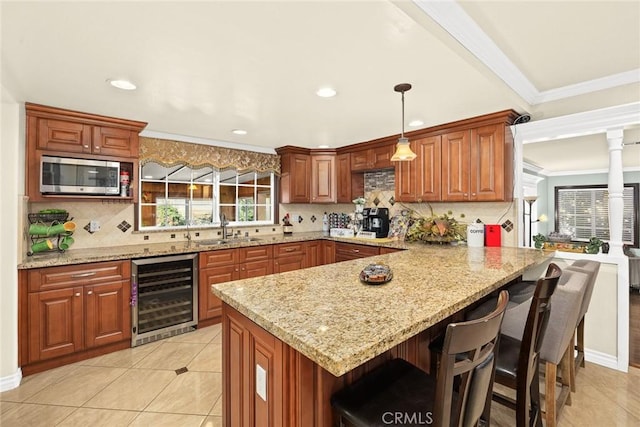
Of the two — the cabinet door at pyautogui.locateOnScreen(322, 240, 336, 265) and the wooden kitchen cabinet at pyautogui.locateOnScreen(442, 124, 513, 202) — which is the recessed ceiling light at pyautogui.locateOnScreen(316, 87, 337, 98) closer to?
the wooden kitchen cabinet at pyautogui.locateOnScreen(442, 124, 513, 202)

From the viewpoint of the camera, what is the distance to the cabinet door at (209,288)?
10.8ft

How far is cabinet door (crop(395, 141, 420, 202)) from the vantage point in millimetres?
3598

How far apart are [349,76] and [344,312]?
5.35 feet

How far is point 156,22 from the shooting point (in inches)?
57.8

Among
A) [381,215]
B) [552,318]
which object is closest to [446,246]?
[381,215]

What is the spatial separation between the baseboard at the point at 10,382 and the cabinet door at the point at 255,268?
1.97 metres

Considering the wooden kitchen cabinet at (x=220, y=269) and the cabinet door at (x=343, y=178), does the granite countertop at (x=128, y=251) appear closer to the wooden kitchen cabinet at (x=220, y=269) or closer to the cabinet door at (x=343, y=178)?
the wooden kitchen cabinet at (x=220, y=269)

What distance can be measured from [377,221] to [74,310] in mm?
3416

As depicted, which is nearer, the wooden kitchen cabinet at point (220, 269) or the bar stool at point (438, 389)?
the bar stool at point (438, 389)

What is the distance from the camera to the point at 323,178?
4.67m

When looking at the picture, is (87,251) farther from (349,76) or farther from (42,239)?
(349,76)

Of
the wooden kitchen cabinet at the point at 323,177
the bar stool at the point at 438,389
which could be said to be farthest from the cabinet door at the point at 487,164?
the bar stool at the point at 438,389

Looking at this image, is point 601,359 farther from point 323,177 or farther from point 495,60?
point 323,177

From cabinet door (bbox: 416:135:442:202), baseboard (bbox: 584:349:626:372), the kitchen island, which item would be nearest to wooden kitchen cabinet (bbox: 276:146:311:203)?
cabinet door (bbox: 416:135:442:202)
